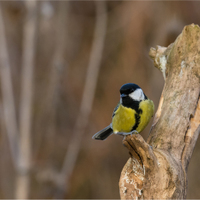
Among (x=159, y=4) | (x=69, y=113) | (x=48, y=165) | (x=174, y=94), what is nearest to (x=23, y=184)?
(x=48, y=165)

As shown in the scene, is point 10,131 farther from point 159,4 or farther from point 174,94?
point 159,4

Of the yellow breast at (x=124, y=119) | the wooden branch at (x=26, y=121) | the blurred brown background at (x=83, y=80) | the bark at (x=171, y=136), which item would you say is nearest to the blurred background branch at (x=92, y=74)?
the blurred brown background at (x=83, y=80)

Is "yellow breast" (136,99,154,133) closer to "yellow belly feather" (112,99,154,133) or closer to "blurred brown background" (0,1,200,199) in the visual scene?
"yellow belly feather" (112,99,154,133)

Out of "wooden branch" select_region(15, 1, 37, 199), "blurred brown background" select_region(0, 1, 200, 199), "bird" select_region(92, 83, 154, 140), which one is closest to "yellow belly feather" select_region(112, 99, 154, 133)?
"bird" select_region(92, 83, 154, 140)

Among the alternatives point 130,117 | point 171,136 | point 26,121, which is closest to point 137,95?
point 130,117

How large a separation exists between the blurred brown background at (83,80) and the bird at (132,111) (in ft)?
4.82

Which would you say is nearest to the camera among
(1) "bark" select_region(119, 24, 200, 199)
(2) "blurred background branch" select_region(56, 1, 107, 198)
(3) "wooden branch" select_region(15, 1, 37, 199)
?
(1) "bark" select_region(119, 24, 200, 199)

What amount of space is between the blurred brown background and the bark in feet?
4.68

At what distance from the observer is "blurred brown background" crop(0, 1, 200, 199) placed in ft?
10.4

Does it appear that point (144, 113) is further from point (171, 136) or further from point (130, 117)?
point (171, 136)

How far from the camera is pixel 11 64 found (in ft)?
11.3

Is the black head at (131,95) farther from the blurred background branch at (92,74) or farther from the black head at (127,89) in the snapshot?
the blurred background branch at (92,74)

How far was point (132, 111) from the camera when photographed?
1.53 m

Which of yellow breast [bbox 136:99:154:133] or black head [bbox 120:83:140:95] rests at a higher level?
black head [bbox 120:83:140:95]
